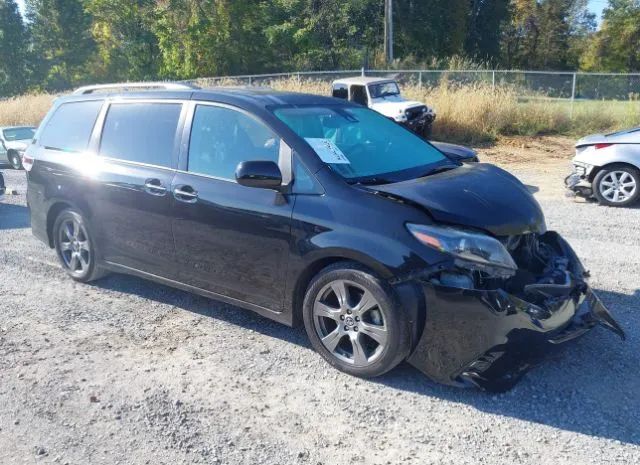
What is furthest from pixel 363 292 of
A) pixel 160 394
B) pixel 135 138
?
pixel 135 138

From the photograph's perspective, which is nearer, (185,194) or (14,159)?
(185,194)

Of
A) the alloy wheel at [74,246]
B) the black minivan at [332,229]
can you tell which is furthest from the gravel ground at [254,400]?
the alloy wheel at [74,246]

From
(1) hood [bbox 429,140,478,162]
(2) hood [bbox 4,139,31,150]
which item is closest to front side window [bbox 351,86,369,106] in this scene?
(2) hood [bbox 4,139,31,150]

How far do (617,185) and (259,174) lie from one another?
6.90m

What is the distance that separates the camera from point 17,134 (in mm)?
18125

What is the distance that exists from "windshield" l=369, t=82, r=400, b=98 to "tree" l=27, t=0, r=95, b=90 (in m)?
45.2

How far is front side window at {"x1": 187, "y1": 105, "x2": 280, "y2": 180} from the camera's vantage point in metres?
4.23

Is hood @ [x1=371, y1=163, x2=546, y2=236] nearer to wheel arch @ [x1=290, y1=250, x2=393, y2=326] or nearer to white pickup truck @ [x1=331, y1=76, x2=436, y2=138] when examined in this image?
wheel arch @ [x1=290, y1=250, x2=393, y2=326]

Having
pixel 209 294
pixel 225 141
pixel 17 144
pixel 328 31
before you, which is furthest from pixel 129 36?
pixel 209 294

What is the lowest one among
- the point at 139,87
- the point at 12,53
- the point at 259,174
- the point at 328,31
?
the point at 259,174

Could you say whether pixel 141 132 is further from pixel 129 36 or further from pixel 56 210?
pixel 129 36

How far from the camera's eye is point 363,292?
3.70m

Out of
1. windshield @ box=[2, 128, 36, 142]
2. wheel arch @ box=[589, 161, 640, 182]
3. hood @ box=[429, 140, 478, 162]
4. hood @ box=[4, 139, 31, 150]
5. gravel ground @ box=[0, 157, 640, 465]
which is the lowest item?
hood @ box=[4, 139, 31, 150]

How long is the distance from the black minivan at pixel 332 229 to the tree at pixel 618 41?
194 feet
